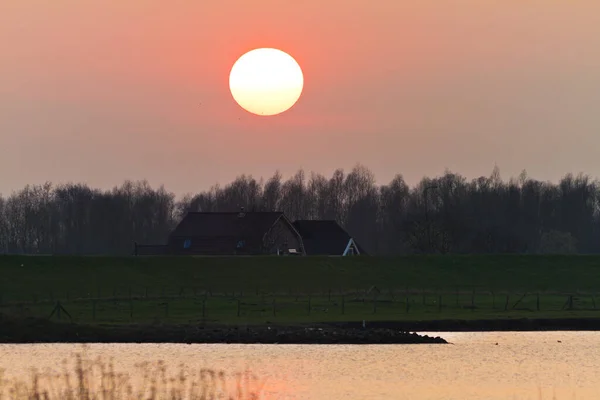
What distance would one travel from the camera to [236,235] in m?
128

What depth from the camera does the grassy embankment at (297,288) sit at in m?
72.4

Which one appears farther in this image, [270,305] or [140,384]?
[270,305]

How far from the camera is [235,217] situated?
13112 cm

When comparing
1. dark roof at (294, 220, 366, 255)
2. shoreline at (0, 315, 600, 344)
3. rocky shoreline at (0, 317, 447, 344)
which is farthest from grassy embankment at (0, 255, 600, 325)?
dark roof at (294, 220, 366, 255)

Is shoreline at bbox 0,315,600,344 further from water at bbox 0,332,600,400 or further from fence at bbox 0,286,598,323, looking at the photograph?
fence at bbox 0,286,598,323

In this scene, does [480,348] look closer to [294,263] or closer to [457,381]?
[457,381]

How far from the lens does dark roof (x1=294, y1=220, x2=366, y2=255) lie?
139000 millimetres

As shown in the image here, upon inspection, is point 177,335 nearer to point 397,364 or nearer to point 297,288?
point 397,364

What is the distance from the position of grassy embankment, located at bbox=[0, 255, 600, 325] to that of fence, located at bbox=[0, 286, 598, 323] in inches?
3.4

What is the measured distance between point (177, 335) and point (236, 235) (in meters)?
67.4

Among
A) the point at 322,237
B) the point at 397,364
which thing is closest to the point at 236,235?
the point at 322,237

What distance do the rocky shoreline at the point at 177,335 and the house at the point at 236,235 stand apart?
210ft

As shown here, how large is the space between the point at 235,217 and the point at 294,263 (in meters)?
29.0

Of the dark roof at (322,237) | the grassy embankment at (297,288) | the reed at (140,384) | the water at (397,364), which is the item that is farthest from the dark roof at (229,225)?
the reed at (140,384)
